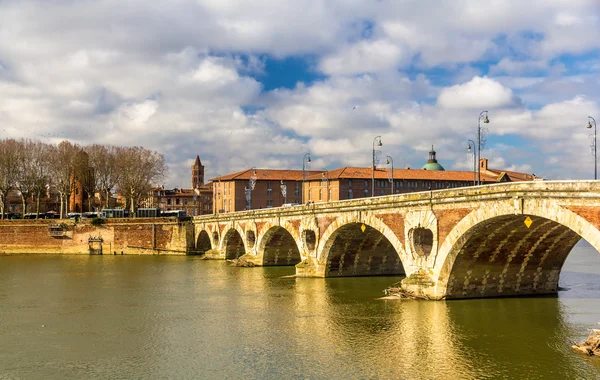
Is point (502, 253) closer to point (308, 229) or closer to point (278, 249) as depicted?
point (308, 229)

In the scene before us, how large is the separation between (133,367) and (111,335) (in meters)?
6.20

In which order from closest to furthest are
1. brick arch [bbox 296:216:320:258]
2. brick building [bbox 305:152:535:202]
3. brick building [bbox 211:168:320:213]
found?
brick arch [bbox 296:216:320:258]
brick building [bbox 305:152:535:202]
brick building [bbox 211:168:320:213]

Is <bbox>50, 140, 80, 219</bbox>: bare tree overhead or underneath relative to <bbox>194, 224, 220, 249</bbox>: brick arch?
overhead

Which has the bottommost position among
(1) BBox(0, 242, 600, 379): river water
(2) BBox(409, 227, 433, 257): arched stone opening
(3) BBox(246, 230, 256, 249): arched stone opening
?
(1) BBox(0, 242, 600, 379): river water

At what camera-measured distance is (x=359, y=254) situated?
4875 cm

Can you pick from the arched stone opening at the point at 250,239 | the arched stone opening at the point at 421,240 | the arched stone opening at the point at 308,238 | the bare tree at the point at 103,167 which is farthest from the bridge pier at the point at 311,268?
the bare tree at the point at 103,167

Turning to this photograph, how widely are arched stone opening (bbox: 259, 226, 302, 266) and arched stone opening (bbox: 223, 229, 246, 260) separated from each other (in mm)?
11570

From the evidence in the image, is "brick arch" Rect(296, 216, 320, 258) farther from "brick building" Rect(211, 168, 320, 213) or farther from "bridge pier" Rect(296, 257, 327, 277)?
"brick building" Rect(211, 168, 320, 213)

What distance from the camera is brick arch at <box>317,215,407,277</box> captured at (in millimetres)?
45159

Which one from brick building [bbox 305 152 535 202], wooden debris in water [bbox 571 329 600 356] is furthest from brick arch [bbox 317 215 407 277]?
brick building [bbox 305 152 535 202]

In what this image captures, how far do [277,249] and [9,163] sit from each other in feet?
154

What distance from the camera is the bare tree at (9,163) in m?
84.4

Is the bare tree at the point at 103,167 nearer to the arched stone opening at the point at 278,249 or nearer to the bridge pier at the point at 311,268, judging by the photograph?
the arched stone opening at the point at 278,249

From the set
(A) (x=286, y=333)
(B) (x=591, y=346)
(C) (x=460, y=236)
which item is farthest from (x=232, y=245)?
(B) (x=591, y=346)
